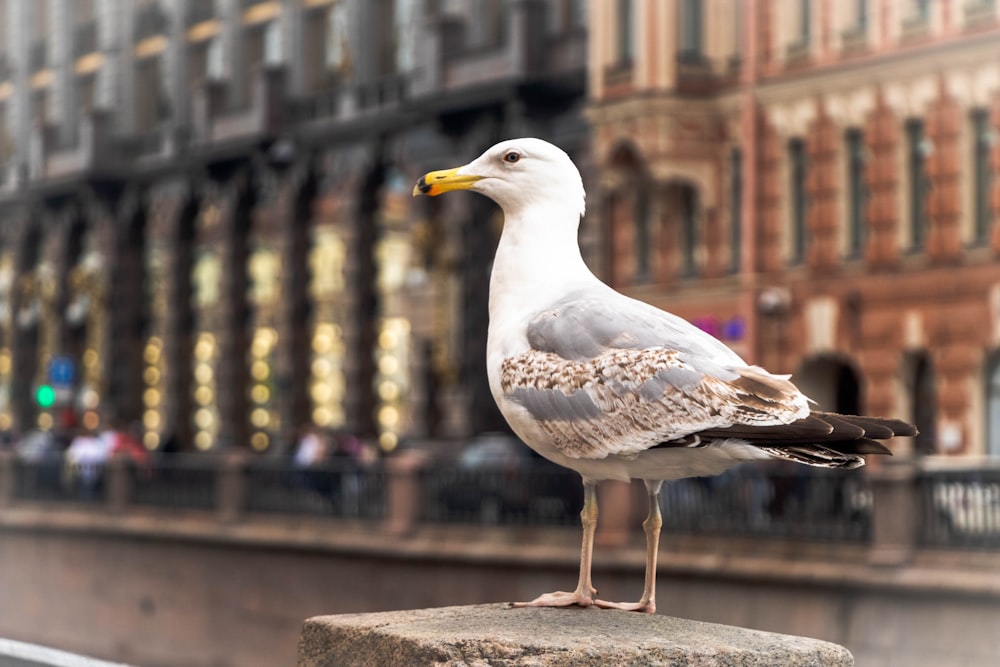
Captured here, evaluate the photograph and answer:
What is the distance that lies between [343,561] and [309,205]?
1568 centimetres

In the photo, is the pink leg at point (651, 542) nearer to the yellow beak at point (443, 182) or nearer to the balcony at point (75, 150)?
the yellow beak at point (443, 182)

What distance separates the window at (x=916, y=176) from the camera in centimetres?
2838

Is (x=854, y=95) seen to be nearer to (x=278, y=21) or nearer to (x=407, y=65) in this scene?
(x=407, y=65)

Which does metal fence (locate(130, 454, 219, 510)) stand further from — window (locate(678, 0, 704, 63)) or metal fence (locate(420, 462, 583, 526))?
window (locate(678, 0, 704, 63))

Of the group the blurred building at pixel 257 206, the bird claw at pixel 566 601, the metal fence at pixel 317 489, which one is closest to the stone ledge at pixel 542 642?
the bird claw at pixel 566 601

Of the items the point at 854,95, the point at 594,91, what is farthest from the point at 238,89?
the point at 854,95

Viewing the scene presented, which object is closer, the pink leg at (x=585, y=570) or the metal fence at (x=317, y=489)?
the pink leg at (x=585, y=570)

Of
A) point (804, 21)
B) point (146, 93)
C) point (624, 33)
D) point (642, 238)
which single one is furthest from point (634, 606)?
point (146, 93)

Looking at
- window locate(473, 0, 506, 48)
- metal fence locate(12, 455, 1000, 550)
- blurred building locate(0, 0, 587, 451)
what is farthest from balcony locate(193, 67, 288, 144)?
metal fence locate(12, 455, 1000, 550)

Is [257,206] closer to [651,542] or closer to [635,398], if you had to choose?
[651,542]

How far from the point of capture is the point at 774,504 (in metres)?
20.7

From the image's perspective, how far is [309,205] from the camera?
40.6m

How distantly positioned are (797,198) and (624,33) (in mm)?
3889

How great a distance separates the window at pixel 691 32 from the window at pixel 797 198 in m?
2.12
